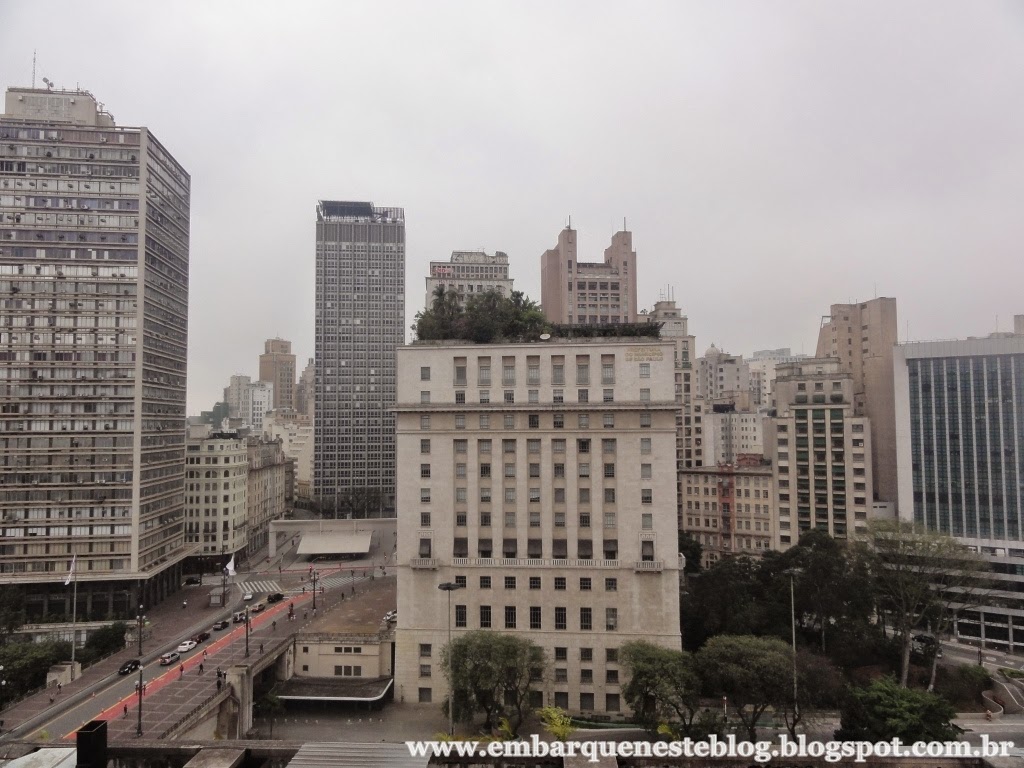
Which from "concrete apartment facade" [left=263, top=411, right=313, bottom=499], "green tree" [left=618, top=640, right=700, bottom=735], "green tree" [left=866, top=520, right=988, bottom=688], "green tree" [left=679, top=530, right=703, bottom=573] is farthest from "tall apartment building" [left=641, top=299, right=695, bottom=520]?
"concrete apartment facade" [left=263, top=411, right=313, bottom=499]

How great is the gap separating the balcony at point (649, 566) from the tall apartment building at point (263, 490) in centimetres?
7594

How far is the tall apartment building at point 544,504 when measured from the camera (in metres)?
48.2

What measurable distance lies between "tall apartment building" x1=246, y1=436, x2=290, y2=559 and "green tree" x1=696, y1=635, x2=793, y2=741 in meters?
83.0

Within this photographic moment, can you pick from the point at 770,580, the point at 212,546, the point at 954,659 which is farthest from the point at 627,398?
the point at 212,546

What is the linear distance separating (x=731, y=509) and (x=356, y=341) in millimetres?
85462

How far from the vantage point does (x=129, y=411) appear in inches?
2904

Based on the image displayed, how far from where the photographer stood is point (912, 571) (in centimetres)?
5716

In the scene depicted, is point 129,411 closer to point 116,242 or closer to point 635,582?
point 116,242

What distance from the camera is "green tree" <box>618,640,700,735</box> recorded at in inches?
1578

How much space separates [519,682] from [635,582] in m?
11.4

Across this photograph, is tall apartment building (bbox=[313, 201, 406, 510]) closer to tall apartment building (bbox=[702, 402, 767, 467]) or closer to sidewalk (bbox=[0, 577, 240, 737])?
sidewalk (bbox=[0, 577, 240, 737])

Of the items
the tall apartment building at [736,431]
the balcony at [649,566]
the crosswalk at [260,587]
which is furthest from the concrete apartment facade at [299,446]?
the balcony at [649,566]

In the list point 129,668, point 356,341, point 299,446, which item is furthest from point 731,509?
point 299,446

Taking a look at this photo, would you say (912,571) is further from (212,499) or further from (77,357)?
(77,357)
